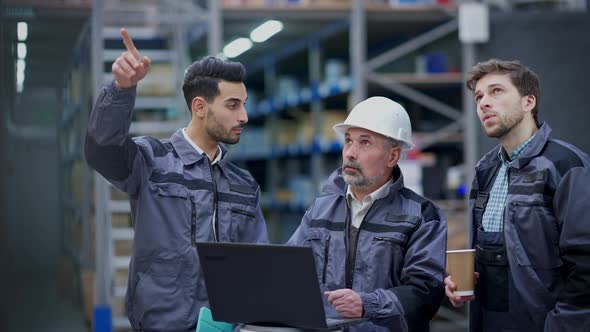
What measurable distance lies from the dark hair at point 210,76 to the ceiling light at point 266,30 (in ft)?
16.1

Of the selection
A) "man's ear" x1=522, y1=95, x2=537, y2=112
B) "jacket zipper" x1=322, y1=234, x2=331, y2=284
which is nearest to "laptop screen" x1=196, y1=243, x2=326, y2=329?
"jacket zipper" x1=322, y1=234, x2=331, y2=284

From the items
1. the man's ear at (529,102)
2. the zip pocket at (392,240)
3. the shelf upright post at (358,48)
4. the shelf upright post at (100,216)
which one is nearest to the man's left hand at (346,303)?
the zip pocket at (392,240)

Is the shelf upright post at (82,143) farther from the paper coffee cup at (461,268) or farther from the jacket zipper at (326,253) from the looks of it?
the paper coffee cup at (461,268)

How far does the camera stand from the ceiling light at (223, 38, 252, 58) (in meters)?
9.45

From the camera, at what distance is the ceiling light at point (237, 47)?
9.45 metres

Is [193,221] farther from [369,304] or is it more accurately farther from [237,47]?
[237,47]

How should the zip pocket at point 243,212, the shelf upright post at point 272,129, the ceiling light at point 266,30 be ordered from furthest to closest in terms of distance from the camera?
the shelf upright post at point 272,129 → the ceiling light at point 266,30 → the zip pocket at point 243,212

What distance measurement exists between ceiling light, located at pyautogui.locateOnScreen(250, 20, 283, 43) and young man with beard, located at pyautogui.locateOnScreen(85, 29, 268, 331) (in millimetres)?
5009

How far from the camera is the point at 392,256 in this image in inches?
115

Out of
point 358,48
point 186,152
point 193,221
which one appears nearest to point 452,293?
point 193,221

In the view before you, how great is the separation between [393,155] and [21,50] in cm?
135

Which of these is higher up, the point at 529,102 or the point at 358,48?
the point at 358,48

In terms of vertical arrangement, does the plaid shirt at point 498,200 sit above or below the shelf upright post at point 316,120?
below

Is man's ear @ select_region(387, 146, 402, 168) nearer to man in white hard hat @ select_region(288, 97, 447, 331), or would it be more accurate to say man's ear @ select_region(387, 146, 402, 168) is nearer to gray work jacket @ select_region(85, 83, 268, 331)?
man in white hard hat @ select_region(288, 97, 447, 331)
